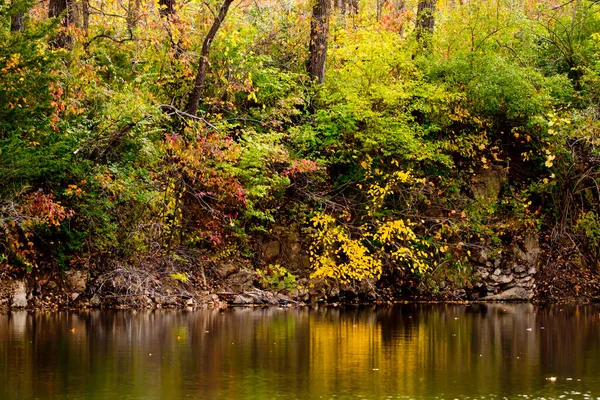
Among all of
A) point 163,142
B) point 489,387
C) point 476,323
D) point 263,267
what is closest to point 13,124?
point 163,142

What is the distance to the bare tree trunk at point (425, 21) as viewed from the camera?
28.1m

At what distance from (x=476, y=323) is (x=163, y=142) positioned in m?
8.56

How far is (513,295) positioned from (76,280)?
40.1 ft

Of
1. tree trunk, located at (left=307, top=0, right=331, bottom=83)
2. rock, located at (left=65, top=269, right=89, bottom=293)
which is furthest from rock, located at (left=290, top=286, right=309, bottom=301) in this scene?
tree trunk, located at (left=307, top=0, right=331, bottom=83)

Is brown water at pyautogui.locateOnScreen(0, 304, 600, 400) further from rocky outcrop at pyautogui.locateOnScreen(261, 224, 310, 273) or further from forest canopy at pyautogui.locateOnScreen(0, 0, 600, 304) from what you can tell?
rocky outcrop at pyautogui.locateOnScreen(261, 224, 310, 273)

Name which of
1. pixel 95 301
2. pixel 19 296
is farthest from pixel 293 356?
pixel 19 296

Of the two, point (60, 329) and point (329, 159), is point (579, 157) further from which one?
point (60, 329)

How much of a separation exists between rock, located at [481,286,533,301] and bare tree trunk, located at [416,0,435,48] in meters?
7.81

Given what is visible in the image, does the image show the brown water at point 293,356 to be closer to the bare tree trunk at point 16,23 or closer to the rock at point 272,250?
the rock at point 272,250

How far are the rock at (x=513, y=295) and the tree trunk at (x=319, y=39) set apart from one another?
808 centimetres

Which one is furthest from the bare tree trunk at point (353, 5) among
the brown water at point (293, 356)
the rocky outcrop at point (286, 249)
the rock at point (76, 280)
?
the rock at point (76, 280)

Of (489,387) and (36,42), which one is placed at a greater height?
(36,42)

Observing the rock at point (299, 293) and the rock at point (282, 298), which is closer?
the rock at point (282, 298)

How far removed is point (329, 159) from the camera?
26594 mm
